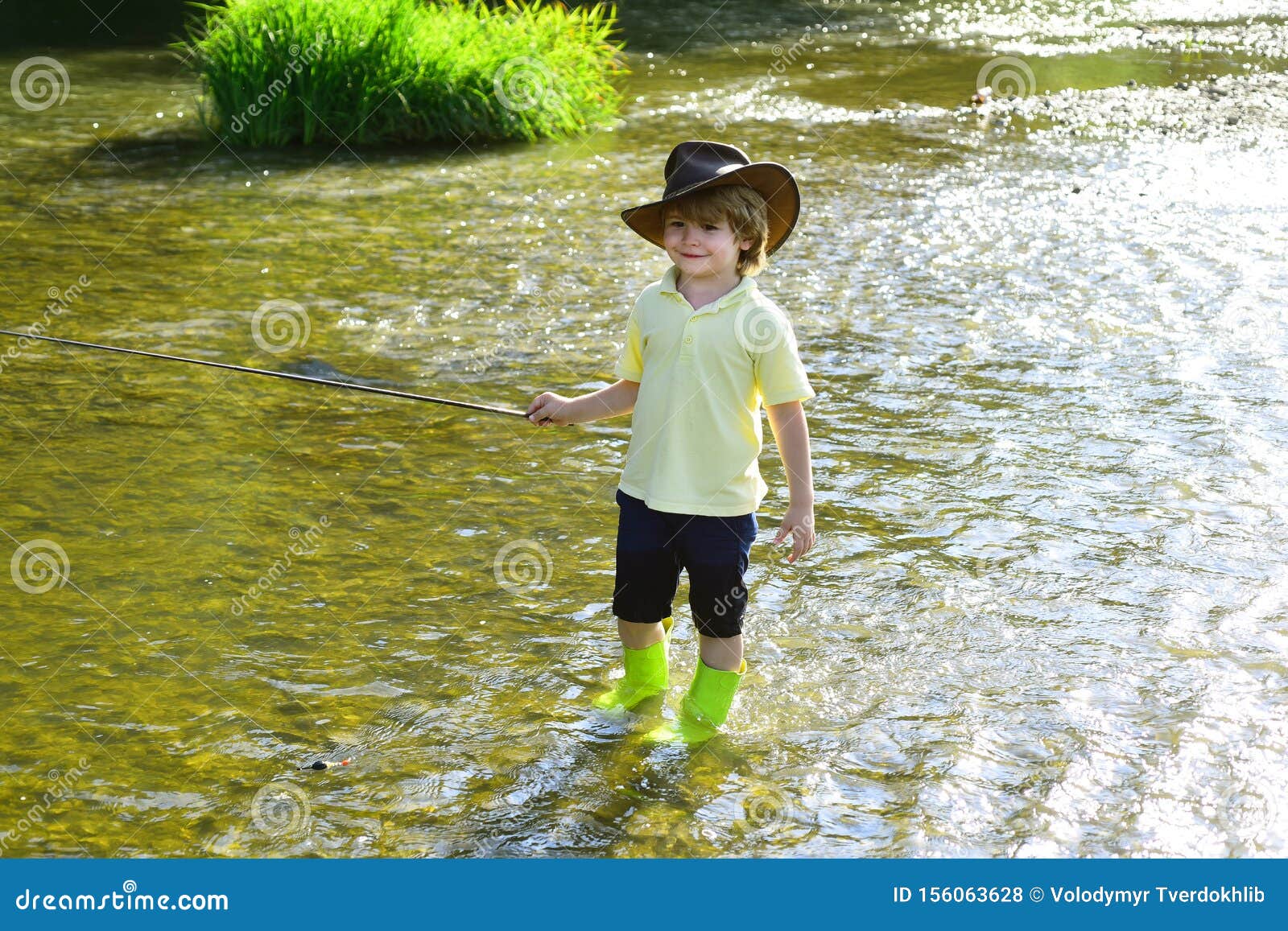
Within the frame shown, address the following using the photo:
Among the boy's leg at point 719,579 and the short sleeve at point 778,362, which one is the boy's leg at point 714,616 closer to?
the boy's leg at point 719,579

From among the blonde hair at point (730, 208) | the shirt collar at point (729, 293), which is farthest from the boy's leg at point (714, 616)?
the blonde hair at point (730, 208)

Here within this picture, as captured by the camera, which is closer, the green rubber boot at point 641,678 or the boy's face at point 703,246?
the boy's face at point 703,246

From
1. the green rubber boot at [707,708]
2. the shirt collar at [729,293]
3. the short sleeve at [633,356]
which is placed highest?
the shirt collar at [729,293]

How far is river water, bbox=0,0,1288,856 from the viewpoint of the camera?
Result: 2.90 m

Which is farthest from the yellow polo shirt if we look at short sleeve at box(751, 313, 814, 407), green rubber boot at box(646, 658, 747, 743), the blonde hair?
green rubber boot at box(646, 658, 747, 743)

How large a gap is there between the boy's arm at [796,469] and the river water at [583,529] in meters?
0.47

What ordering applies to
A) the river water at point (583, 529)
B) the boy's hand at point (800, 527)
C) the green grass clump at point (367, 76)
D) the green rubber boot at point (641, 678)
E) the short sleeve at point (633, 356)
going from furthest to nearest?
the green grass clump at point (367, 76), the green rubber boot at point (641, 678), the short sleeve at point (633, 356), the boy's hand at point (800, 527), the river water at point (583, 529)

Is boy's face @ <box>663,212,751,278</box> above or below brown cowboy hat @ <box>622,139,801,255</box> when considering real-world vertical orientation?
below

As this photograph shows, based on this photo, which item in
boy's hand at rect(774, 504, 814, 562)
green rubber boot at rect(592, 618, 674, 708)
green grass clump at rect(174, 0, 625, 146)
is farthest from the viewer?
green grass clump at rect(174, 0, 625, 146)

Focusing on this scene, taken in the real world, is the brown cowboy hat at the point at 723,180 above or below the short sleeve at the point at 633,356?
above

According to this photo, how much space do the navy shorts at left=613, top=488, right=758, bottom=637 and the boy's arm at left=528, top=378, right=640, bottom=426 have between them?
21 cm

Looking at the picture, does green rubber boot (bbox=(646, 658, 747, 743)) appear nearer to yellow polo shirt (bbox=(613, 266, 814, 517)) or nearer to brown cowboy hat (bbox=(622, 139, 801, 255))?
yellow polo shirt (bbox=(613, 266, 814, 517))

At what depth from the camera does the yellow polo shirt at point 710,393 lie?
2.98 metres

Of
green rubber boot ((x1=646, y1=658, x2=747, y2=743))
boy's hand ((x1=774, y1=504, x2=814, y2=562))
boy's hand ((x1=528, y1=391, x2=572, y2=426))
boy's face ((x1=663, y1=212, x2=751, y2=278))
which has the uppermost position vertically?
boy's face ((x1=663, y1=212, x2=751, y2=278))
